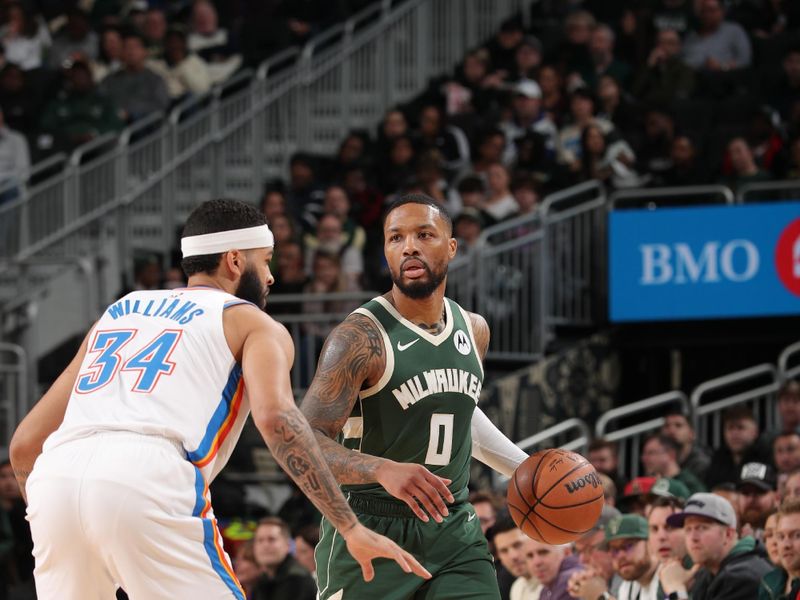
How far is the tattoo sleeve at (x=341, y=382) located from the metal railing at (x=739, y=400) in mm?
6786

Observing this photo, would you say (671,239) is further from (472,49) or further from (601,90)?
(472,49)

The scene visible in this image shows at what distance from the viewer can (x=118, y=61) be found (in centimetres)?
1855

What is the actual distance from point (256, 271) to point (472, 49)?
44.8 feet

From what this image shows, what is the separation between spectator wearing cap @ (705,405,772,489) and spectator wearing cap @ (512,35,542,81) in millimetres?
6865

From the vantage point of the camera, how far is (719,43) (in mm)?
16984

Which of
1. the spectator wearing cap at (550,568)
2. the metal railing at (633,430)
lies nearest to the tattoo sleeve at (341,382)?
the spectator wearing cap at (550,568)

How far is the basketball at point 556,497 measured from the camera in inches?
257

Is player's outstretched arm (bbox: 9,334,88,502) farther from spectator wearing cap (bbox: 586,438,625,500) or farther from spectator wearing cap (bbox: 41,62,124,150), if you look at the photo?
spectator wearing cap (bbox: 41,62,124,150)

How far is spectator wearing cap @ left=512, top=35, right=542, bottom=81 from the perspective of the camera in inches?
691


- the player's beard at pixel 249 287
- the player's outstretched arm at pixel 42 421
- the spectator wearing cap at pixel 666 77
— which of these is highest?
the spectator wearing cap at pixel 666 77

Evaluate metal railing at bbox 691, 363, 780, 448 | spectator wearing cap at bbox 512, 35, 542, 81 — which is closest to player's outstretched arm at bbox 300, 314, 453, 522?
metal railing at bbox 691, 363, 780, 448

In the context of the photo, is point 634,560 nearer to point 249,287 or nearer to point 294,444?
point 249,287

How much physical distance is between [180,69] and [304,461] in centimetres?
1364

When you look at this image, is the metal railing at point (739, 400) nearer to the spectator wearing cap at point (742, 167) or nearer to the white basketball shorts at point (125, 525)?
the spectator wearing cap at point (742, 167)
